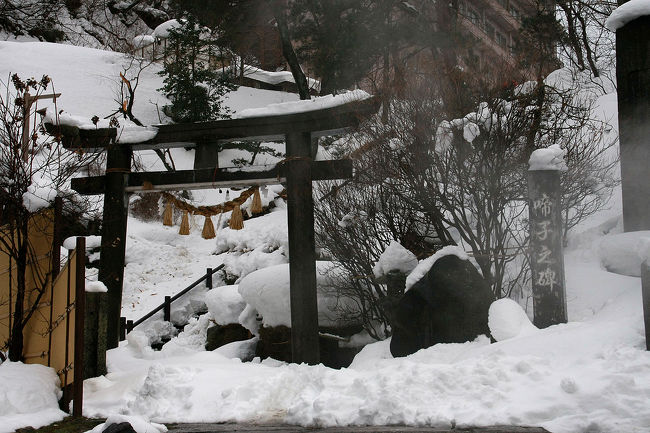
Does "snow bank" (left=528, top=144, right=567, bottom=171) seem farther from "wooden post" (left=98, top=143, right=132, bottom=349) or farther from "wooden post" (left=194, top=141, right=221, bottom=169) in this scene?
"wooden post" (left=98, top=143, right=132, bottom=349)

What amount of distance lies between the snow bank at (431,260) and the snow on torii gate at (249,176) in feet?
6.27

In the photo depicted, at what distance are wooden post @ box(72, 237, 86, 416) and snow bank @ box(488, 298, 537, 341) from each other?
14.6 ft

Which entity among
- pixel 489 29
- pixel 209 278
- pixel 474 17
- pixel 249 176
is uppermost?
pixel 489 29

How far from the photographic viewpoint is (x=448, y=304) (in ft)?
26.3

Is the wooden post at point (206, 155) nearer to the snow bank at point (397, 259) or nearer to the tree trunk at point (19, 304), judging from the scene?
the tree trunk at point (19, 304)

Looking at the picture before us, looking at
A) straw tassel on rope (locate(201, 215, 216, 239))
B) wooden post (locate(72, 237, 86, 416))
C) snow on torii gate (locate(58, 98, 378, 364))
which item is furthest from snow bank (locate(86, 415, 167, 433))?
straw tassel on rope (locate(201, 215, 216, 239))

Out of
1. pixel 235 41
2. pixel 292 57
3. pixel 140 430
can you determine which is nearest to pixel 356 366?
pixel 140 430

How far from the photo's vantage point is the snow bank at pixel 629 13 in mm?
5298

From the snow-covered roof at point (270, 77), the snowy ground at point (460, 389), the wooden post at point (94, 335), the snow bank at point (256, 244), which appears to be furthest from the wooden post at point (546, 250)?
the snow-covered roof at point (270, 77)

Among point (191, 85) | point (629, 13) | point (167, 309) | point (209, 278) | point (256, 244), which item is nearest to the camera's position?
point (629, 13)

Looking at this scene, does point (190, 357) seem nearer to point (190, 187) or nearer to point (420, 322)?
point (190, 187)

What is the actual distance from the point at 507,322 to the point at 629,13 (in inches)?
131

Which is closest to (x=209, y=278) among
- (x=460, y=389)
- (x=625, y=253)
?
(x=460, y=389)

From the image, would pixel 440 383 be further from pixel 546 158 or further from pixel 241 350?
→ pixel 241 350
